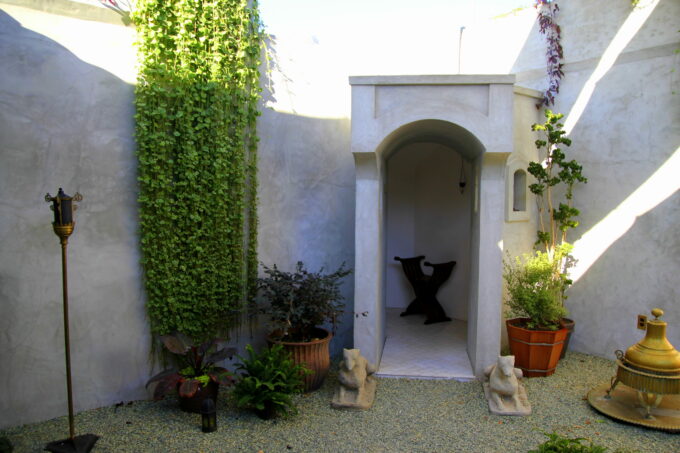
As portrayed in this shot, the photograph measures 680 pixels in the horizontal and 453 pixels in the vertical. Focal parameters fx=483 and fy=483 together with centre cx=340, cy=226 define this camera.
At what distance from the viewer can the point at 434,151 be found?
8742mm

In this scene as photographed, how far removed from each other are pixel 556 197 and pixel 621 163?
0.94 metres

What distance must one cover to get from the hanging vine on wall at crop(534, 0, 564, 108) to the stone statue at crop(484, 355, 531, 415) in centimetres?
400

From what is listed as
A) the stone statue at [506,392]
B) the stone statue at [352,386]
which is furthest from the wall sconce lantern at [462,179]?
the stone statue at [352,386]

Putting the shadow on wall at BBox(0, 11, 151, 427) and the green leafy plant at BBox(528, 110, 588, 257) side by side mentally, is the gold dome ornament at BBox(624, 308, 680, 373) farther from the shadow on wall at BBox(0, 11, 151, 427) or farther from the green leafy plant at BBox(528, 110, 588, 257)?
the shadow on wall at BBox(0, 11, 151, 427)

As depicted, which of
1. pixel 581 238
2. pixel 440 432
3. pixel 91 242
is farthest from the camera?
pixel 581 238

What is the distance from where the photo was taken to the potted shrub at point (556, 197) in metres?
6.30

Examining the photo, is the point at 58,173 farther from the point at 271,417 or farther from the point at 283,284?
the point at 271,417

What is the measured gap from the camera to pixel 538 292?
19.2 ft

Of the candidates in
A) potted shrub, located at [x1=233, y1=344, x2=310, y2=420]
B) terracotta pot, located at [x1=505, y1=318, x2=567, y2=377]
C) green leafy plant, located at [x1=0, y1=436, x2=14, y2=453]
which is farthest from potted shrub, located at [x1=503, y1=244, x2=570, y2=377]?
green leafy plant, located at [x1=0, y1=436, x2=14, y2=453]

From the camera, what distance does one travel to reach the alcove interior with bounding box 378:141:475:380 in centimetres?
725

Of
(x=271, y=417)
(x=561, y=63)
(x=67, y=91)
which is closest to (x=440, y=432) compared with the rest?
(x=271, y=417)

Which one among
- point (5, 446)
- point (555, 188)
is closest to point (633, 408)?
point (555, 188)

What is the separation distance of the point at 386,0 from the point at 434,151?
3.34 metres

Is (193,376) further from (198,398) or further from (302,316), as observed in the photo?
(302,316)
